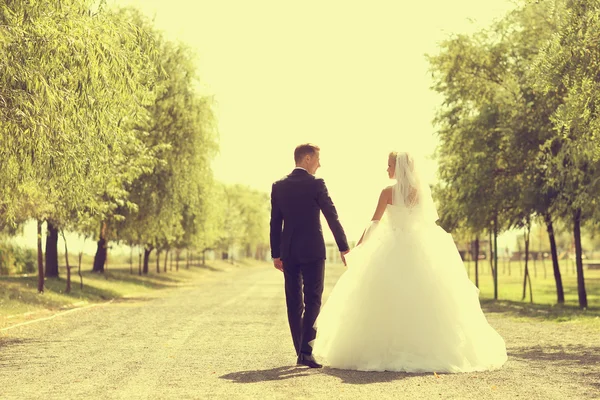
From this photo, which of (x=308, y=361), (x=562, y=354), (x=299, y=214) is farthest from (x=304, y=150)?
(x=562, y=354)

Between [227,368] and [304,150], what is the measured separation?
270 centimetres

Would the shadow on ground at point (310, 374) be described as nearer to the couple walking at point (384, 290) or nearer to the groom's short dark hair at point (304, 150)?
the couple walking at point (384, 290)

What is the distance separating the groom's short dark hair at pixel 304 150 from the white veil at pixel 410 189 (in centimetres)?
110

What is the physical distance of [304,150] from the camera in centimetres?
945

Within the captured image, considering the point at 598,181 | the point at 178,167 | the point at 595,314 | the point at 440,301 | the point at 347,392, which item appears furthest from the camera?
the point at 178,167

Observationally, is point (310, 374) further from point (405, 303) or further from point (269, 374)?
point (405, 303)

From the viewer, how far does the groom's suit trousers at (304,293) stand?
9.31 metres

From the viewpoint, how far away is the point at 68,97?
1221 centimetres

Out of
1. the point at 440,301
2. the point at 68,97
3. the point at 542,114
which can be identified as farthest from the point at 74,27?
the point at 542,114

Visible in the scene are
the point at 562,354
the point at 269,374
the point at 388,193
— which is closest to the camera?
the point at 269,374

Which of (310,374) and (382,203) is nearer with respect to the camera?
(310,374)

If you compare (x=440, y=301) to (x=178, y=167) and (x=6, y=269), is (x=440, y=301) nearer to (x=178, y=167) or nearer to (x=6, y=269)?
(x=178, y=167)

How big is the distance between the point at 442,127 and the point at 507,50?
3580 mm

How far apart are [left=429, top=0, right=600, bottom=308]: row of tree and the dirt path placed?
681 centimetres
